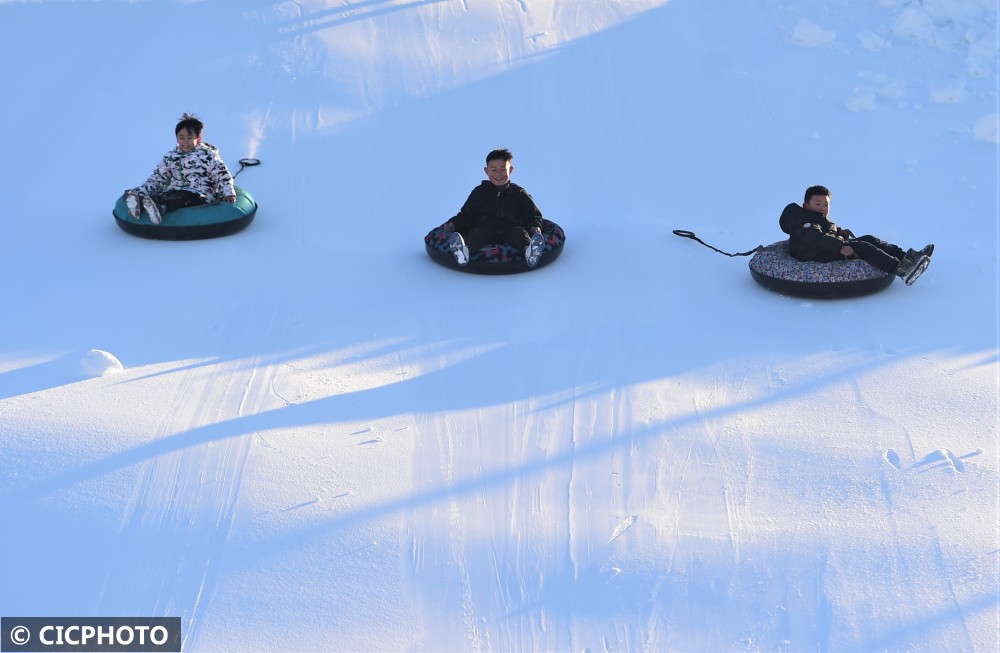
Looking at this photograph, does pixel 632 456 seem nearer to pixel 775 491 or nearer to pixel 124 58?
pixel 775 491

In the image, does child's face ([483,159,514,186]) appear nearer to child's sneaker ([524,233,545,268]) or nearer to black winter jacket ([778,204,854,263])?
child's sneaker ([524,233,545,268])

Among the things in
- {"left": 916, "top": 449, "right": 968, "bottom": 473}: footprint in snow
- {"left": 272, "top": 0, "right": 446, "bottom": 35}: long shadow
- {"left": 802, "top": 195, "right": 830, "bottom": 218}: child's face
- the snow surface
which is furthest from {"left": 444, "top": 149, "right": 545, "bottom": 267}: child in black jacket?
{"left": 272, "top": 0, "right": 446, "bottom": 35}: long shadow

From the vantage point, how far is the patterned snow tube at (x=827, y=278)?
6.45 metres

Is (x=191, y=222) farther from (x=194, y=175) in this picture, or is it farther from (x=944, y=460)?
(x=944, y=460)

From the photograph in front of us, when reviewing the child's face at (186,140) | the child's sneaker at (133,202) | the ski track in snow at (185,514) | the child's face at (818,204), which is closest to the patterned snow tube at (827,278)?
the child's face at (818,204)

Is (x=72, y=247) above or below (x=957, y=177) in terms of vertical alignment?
above

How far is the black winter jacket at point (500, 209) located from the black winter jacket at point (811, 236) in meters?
1.55

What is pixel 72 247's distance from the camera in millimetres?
7469

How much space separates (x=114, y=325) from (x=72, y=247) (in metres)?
1.56

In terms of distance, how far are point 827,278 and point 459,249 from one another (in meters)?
2.17

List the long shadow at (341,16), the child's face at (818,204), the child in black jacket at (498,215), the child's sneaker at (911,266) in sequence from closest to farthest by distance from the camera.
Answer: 1. the child's sneaker at (911,266)
2. the child's face at (818,204)
3. the child in black jacket at (498,215)
4. the long shadow at (341,16)

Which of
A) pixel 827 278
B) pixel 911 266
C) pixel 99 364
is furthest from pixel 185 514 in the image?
pixel 911 266

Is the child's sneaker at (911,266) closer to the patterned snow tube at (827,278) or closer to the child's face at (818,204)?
the patterned snow tube at (827,278)

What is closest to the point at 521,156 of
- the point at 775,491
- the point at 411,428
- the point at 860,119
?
the point at 860,119
